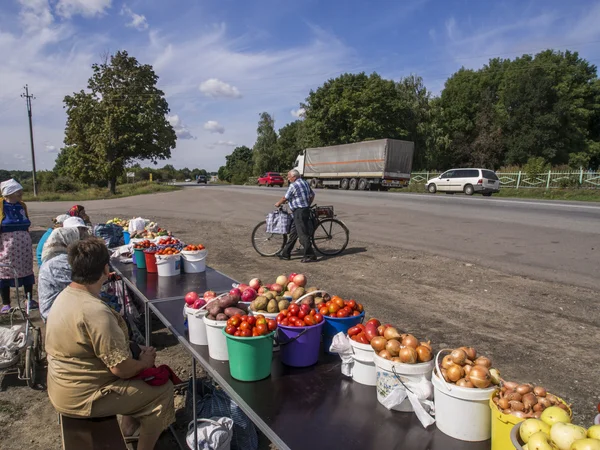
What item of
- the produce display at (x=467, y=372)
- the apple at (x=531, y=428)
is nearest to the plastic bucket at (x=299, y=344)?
the produce display at (x=467, y=372)

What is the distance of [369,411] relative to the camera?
199cm

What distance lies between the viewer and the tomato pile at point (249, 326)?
2.25 metres

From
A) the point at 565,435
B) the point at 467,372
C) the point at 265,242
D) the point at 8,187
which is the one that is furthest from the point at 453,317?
the point at 8,187

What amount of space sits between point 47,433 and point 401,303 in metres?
4.44

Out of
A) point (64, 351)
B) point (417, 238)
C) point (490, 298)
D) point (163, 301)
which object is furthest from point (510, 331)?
point (417, 238)

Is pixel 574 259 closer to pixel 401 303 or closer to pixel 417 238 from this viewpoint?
pixel 417 238

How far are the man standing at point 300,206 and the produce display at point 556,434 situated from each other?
6863mm

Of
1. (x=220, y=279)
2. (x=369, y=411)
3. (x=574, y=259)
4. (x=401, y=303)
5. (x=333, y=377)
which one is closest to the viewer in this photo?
(x=369, y=411)

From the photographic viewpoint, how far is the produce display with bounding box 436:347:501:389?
1.80 m

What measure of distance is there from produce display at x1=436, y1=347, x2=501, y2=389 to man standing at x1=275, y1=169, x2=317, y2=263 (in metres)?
6.42

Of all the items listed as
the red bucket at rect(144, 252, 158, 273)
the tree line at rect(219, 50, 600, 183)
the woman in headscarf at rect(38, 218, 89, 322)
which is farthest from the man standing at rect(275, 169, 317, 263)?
the tree line at rect(219, 50, 600, 183)

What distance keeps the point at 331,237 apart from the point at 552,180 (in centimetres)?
2465

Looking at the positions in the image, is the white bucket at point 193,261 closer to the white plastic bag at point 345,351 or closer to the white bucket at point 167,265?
the white bucket at point 167,265

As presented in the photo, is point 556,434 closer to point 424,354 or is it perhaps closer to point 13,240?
point 424,354
